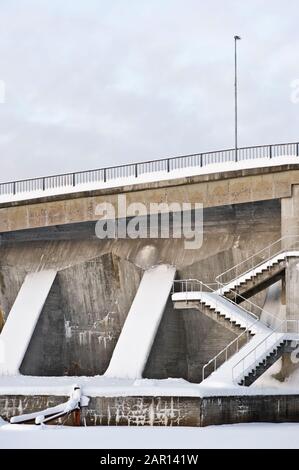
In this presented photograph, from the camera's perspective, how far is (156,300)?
113ft

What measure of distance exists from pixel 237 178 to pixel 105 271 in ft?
25.4

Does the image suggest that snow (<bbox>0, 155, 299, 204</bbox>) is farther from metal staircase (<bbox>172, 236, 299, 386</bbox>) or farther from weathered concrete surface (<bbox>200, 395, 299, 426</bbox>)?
weathered concrete surface (<bbox>200, 395, 299, 426</bbox>)

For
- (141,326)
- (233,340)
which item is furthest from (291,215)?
(141,326)

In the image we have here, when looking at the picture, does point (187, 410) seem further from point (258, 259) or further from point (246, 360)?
point (258, 259)

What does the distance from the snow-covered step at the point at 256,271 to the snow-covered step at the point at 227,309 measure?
0.50 m

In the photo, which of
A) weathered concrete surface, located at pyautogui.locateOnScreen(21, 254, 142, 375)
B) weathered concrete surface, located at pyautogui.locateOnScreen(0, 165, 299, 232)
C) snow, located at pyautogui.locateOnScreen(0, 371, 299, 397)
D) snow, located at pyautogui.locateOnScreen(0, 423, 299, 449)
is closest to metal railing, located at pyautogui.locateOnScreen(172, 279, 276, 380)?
snow, located at pyautogui.locateOnScreen(0, 371, 299, 397)

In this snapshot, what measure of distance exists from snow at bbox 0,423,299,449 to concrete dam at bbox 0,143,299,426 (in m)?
0.72

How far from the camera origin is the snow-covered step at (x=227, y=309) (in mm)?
29547

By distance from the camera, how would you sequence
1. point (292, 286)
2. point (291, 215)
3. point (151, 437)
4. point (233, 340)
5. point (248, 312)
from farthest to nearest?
point (233, 340)
point (291, 215)
point (248, 312)
point (292, 286)
point (151, 437)

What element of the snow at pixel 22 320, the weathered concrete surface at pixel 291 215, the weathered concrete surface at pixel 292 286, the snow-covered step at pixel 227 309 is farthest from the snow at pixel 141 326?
the weathered concrete surface at pixel 292 286

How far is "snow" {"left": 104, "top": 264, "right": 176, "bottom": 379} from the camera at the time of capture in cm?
3344

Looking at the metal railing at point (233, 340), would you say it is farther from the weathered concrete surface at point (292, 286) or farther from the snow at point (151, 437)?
the snow at point (151, 437)

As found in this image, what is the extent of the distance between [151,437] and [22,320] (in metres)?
16.1
